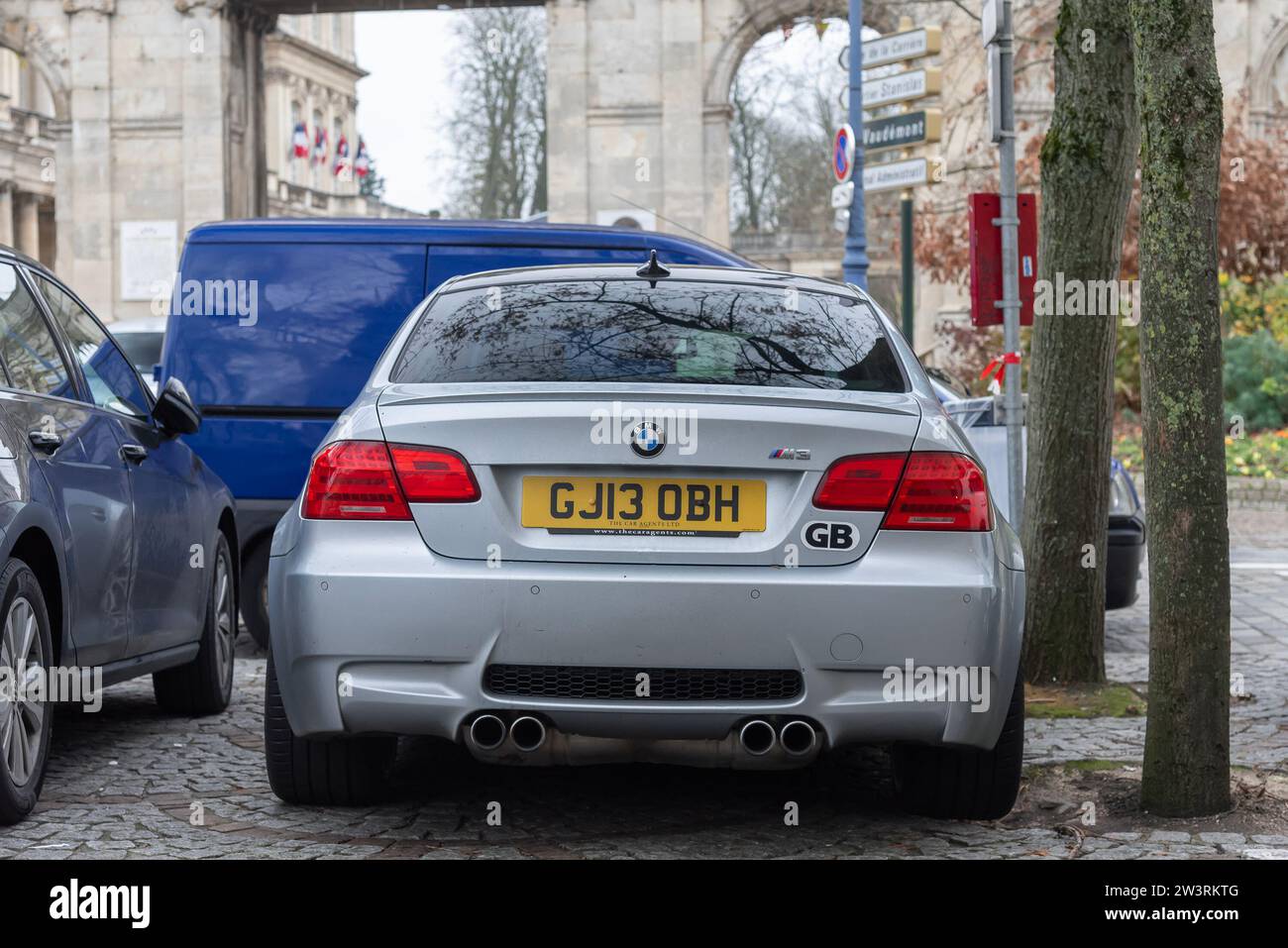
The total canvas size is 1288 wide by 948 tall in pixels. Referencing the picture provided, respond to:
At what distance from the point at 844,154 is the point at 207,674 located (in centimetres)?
1281

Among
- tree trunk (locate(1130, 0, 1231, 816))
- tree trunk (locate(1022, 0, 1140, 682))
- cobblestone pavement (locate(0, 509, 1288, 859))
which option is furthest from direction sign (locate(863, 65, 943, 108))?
tree trunk (locate(1130, 0, 1231, 816))

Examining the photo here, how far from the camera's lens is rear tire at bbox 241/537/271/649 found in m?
9.35

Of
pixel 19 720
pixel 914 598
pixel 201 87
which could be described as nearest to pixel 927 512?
pixel 914 598

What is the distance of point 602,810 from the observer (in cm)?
545

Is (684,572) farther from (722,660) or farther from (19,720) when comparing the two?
(19,720)

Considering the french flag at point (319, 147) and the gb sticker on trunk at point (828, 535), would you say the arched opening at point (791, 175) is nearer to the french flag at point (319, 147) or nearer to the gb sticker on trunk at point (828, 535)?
the french flag at point (319, 147)

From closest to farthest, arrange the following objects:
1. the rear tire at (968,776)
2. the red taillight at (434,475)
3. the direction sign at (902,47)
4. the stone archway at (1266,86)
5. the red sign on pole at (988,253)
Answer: the red taillight at (434,475), the rear tire at (968,776), the red sign on pole at (988,253), the direction sign at (902,47), the stone archway at (1266,86)

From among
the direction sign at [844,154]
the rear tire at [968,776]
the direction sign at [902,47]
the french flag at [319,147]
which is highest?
the french flag at [319,147]

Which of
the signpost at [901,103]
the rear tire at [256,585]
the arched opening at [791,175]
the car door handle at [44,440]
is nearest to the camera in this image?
the car door handle at [44,440]

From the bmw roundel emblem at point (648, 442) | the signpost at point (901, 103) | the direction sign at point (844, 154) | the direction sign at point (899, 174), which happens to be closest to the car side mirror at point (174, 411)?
the bmw roundel emblem at point (648, 442)

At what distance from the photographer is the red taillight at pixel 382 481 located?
4.62 m

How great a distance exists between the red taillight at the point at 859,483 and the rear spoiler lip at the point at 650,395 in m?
0.18

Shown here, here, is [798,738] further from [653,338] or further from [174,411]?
[174,411]
